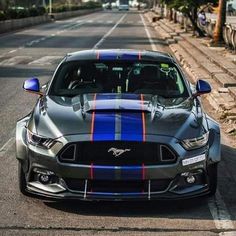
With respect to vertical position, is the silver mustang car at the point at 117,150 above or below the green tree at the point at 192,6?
above

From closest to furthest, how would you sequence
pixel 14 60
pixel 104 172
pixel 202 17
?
pixel 104 172
pixel 14 60
pixel 202 17

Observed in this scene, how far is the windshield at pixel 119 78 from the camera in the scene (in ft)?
21.4

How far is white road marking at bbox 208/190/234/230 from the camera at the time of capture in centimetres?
506

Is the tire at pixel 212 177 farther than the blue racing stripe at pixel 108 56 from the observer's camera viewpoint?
No

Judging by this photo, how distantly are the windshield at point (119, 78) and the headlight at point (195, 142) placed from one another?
116 centimetres

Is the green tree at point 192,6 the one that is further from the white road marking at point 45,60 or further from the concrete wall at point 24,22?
the concrete wall at point 24,22

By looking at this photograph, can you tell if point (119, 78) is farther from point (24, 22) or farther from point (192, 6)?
point (24, 22)

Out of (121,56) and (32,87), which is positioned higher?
(121,56)

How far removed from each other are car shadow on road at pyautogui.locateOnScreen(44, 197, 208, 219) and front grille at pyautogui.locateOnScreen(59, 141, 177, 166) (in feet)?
1.79

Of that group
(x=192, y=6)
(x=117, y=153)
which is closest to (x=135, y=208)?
(x=117, y=153)

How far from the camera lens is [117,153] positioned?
5.07 metres

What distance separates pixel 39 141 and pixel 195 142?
1418 millimetres

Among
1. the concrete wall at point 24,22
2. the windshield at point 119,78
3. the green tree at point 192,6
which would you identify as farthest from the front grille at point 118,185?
the concrete wall at point 24,22

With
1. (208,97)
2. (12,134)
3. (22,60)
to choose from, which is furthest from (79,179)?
(22,60)
